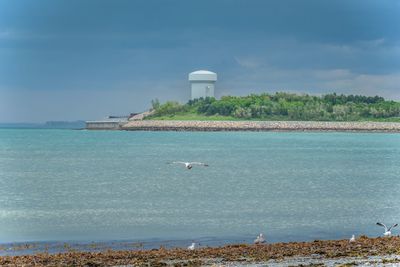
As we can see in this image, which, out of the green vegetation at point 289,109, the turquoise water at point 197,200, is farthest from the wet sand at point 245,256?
the green vegetation at point 289,109

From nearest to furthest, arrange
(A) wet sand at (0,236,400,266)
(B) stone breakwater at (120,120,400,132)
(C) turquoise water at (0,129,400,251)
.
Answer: (A) wet sand at (0,236,400,266) → (C) turquoise water at (0,129,400,251) → (B) stone breakwater at (120,120,400,132)

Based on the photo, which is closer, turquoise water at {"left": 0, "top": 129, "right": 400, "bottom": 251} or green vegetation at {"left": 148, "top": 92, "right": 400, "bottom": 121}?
turquoise water at {"left": 0, "top": 129, "right": 400, "bottom": 251}

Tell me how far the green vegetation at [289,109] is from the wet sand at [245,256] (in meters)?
162

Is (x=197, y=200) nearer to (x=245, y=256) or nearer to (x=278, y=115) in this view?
(x=245, y=256)

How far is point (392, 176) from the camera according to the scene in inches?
1991

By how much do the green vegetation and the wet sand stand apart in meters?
162

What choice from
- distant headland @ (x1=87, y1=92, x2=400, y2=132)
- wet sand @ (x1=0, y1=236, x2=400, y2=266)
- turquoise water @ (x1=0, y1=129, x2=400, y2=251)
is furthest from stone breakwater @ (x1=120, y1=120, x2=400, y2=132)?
wet sand @ (x1=0, y1=236, x2=400, y2=266)

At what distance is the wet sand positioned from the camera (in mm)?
17609

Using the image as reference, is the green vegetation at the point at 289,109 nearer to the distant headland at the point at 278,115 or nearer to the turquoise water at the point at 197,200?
the distant headland at the point at 278,115

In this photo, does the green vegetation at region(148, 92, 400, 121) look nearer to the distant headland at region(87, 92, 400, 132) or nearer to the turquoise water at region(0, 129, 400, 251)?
the distant headland at region(87, 92, 400, 132)

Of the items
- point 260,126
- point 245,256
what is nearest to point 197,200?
point 245,256

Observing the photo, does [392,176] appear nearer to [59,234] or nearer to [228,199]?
[228,199]

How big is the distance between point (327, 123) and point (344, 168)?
12004cm

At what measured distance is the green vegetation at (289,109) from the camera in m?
182
